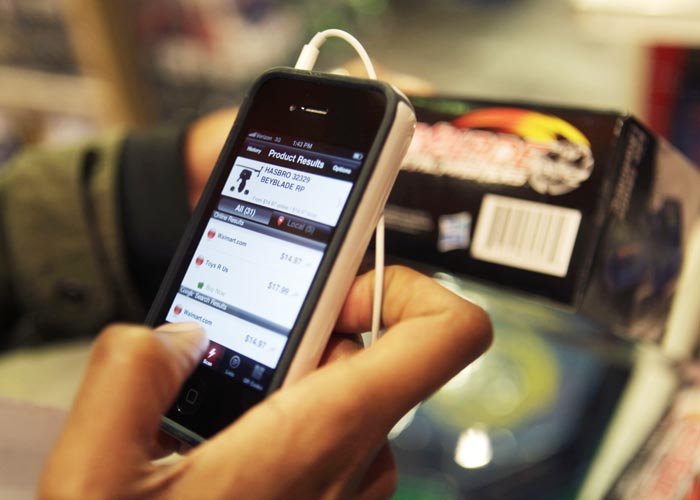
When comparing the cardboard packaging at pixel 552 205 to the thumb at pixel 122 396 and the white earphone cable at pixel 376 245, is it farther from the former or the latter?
the thumb at pixel 122 396

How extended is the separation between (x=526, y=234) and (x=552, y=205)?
26 mm

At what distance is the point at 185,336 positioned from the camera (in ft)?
0.99

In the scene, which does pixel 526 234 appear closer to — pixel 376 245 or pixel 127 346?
pixel 376 245

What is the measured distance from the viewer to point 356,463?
0.30 metres

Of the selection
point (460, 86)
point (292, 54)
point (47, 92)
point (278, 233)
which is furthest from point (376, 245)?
point (47, 92)

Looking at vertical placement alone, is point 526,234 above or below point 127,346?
above

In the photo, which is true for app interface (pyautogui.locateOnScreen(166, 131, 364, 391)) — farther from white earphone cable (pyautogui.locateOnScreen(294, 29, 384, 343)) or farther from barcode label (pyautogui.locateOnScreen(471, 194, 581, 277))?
barcode label (pyautogui.locateOnScreen(471, 194, 581, 277))

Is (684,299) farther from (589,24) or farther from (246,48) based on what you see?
(246,48)

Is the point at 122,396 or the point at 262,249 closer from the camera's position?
the point at 122,396

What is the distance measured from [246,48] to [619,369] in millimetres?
920

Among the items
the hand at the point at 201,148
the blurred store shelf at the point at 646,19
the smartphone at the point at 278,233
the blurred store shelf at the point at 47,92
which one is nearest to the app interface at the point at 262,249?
the smartphone at the point at 278,233

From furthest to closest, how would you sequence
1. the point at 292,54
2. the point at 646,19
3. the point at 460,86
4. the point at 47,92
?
the point at 47,92 < the point at 292,54 < the point at 460,86 < the point at 646,19

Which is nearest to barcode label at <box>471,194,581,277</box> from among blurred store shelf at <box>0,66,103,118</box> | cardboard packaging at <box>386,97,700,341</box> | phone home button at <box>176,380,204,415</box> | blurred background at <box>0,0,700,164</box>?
cardboard packaging at <box>386,97,700,341</box>

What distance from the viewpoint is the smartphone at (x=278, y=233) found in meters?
0.34
